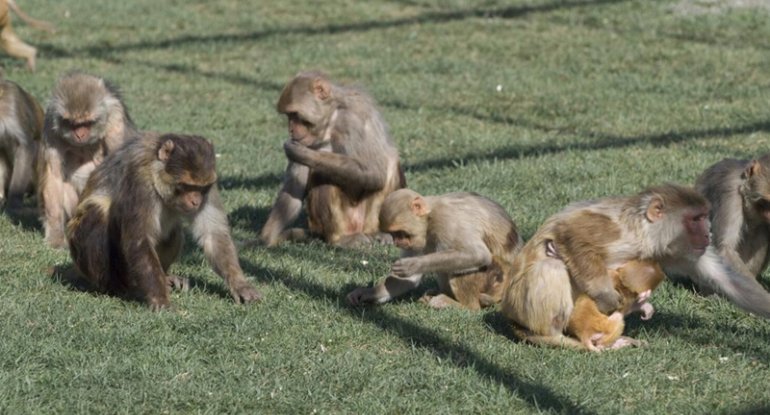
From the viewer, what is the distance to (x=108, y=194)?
25.9 ft

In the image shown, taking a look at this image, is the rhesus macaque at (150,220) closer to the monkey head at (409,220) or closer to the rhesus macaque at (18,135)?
the monkey head at (409,220)

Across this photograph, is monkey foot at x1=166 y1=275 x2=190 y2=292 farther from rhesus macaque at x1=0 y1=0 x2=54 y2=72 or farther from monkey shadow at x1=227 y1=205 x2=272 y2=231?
rhesus macaque at x1=0 y1=0 x2=54 y2=72

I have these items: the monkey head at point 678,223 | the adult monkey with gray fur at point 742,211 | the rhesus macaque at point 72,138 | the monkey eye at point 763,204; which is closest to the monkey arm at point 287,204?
the rhesus macaque at point 72,138

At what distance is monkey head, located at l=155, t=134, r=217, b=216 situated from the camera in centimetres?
751

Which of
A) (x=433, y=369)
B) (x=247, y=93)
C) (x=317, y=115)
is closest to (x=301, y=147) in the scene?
(x=317, y=115)

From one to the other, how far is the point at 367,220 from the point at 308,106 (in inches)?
36.6

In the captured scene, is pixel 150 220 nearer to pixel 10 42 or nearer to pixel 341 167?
pixel 341 167

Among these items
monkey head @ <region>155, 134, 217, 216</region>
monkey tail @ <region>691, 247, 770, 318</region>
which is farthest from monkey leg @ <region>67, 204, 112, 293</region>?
monkey tail @ <region>691, 247, 770, 318</region>

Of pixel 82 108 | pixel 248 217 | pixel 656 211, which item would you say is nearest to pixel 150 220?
pixel 82 108

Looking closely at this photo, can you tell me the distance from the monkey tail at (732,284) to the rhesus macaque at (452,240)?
4.03 ft

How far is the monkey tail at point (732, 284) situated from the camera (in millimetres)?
6801

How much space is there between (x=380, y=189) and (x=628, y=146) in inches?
118

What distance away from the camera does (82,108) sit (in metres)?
9.11

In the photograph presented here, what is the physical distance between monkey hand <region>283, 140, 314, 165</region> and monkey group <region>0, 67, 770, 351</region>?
0.01 meters
